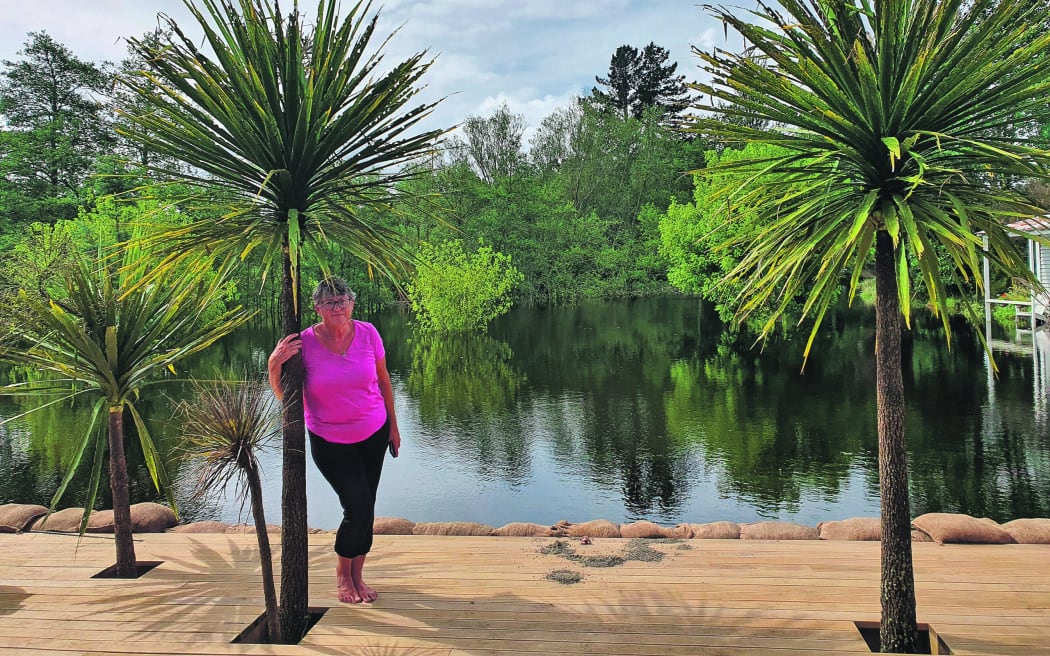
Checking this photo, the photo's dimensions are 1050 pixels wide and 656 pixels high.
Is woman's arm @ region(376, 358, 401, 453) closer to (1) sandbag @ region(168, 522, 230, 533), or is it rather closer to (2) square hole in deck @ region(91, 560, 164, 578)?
(2) square hole in deck @ region(91, 560, 164, 578)

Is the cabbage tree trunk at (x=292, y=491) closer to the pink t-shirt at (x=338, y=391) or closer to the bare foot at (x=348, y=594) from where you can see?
the pink t-shirt at (x=338, y=391)

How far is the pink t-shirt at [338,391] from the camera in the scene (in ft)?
12.1

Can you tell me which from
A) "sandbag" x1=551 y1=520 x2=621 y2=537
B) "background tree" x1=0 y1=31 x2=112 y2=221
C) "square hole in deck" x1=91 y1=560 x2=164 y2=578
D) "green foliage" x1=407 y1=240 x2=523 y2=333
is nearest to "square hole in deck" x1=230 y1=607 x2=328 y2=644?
"square hole in deck" x1=91 y1=560 x2=164 y2=578

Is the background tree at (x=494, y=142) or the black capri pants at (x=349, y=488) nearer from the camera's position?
the black capri pants at (x=349, y=488)

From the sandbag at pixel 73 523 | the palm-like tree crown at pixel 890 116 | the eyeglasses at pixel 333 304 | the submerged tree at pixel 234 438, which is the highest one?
the palm-like tree crown at pixel 890 116

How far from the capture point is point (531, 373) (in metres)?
17.2

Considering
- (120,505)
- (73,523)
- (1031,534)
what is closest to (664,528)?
(1031,534)

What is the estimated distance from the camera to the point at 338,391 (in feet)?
12.2

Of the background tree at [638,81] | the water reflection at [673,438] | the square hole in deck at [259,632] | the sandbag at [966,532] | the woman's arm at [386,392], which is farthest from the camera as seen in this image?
the background tree at [638,81]

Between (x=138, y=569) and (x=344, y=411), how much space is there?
1937mm

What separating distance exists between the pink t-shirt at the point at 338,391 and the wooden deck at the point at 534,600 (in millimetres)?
938

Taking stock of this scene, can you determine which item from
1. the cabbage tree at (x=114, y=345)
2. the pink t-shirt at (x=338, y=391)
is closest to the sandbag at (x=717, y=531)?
the pink t-shirt at (x=338, y=391)

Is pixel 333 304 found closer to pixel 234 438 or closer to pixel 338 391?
pixel 338 391

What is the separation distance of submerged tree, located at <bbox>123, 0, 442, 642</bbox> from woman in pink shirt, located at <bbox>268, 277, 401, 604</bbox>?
0.10 meters
